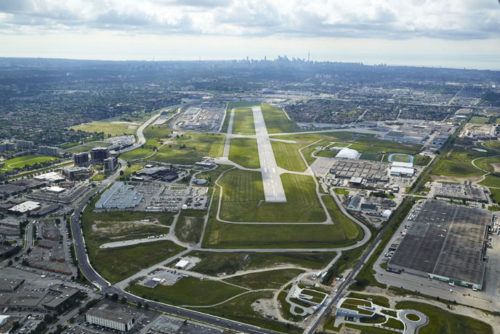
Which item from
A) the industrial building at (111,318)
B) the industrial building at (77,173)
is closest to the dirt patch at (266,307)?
the industrial building at (111,318)

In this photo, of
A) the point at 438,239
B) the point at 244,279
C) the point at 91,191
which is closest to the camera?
the point at 244,279

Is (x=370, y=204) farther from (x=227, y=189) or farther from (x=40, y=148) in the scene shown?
(x=40, y=148)

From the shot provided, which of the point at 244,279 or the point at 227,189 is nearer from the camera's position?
the point at 244,279

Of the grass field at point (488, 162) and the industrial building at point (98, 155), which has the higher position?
the industrial building at point (98, 155)

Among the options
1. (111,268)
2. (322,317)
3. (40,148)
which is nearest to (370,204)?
(322,317)

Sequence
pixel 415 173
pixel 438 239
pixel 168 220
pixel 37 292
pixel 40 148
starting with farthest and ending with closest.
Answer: pixel 40 148
pixel 415 173
pixel 168 220
pixel 438 239
pixel 37 292

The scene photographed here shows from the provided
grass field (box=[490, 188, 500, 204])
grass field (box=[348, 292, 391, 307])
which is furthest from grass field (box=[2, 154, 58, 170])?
grass field (box=[490, 188, 500, 204])

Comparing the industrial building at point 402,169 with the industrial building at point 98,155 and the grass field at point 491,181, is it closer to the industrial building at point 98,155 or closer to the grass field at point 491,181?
the grass field at point 491,181
